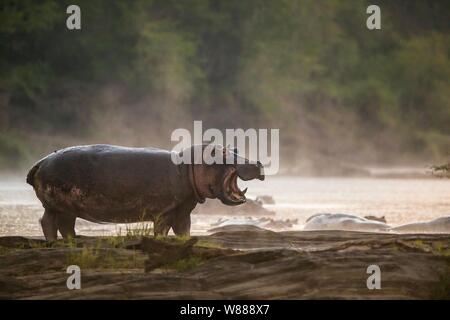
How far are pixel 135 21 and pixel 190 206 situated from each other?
28819mm

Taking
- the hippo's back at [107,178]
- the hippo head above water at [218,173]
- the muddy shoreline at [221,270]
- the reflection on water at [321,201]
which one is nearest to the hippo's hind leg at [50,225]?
the hippo's back at [107,178]

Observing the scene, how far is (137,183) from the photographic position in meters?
8.73

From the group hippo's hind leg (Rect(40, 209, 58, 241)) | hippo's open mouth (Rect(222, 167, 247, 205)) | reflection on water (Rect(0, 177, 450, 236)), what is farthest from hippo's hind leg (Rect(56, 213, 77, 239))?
reflection on water (Rect(0, 177, 450, 236))

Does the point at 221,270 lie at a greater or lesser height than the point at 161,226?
lesser

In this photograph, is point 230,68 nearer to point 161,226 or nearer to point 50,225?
point 50,225

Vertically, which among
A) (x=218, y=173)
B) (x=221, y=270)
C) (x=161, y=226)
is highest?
(x=218, y=173)

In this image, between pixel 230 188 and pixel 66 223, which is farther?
pixel 66 223

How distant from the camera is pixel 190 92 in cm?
3647

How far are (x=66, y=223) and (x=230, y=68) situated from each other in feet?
98.8

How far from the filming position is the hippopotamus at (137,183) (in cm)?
873

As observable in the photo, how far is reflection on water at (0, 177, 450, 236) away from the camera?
15.0 m

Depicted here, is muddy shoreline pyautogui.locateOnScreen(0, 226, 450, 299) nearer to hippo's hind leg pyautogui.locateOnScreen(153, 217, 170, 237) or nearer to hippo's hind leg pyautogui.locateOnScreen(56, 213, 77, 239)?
hippo's hind leg pyautogui.locateOnScreen(153, 217, 170, 237)

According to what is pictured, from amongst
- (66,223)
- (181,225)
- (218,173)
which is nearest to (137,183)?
(181,225)
